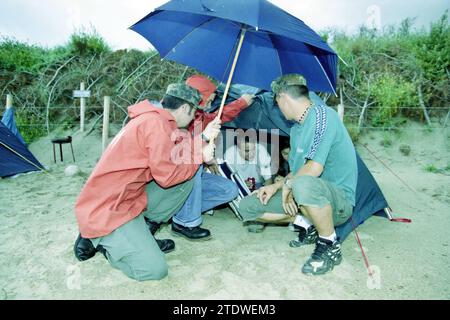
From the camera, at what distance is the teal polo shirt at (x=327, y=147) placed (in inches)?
Answer: 97.0

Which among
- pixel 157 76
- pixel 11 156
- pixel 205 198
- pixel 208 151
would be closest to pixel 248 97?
pixel 205 198

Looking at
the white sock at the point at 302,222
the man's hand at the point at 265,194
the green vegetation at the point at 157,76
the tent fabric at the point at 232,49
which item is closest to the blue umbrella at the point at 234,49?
the tent fabric at the point at 232,49

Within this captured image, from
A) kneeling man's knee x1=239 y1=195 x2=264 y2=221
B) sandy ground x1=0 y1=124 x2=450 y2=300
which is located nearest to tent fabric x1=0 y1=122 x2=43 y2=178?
sandy ground x1=0 y1=124 x2=450 y2=300

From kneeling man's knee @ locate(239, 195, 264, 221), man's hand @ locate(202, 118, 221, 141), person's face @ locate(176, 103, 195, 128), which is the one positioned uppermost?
person's face @ locate(176, 103, 195, 128)

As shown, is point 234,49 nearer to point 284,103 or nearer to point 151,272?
point 284,103

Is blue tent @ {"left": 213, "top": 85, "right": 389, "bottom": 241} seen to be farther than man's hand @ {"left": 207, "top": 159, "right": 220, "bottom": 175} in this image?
No

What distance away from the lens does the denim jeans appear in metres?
3.04

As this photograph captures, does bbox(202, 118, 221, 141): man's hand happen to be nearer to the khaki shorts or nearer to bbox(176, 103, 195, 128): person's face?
bbox(176, 103, 195, 128): person's face

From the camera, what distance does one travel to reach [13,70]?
29.6ft

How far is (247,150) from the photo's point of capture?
3.80 meters

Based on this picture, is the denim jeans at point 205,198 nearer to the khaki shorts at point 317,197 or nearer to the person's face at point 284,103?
the khaki shorts at point 317,197

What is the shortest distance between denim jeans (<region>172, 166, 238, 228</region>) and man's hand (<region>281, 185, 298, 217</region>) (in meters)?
0.59
